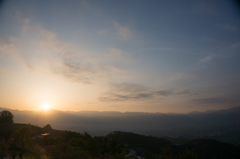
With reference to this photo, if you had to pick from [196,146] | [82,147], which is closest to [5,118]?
[82,147]

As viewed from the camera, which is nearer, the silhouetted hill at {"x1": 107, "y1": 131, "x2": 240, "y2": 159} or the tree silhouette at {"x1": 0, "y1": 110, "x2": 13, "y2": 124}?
the tree silhouette at {"x1": 0, "y1": 110, "x2": 13, "y2": 124}

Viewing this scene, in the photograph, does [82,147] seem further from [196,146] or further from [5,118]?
[196,146]

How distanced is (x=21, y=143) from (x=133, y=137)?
190ft

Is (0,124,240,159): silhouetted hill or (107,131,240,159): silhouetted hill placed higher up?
(0,124,240,159): silhouetted hill

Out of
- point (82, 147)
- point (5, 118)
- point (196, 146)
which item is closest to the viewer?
point (82, 147)

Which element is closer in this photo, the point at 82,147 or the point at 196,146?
the point at 82,147

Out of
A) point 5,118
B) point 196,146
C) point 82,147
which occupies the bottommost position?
point 196,146

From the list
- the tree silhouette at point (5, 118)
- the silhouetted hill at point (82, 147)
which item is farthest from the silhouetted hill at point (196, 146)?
the tree silhouette at point (5, 118)

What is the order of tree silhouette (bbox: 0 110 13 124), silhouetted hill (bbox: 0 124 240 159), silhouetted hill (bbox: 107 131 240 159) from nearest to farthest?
silhouetted hill (bbox: 0 124 240 159), tree silhouette (bbox: 0 110 13 124), silhouetted hill (bbox: 107 131 240 159)

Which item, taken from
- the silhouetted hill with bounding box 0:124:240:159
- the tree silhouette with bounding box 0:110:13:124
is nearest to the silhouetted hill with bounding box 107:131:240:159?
the silhouetted hill with bounding box 0:124:240:159

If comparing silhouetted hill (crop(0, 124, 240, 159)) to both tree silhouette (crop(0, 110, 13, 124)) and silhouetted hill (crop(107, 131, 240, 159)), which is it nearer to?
silhouetted hill (crop(107, 131, 240, 159))

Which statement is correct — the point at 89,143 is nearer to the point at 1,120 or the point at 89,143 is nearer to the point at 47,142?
the point at 47,142

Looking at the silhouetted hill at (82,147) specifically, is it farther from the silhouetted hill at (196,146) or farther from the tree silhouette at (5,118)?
the tree silhouette at (5,118)

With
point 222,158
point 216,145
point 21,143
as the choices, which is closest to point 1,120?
point 21,143
